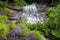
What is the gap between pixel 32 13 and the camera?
45.1ft

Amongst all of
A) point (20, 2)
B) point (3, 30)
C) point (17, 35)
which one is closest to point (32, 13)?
point (20, 2)

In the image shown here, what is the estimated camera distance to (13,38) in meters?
9.58

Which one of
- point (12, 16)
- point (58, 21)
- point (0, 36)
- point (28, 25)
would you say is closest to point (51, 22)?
point (58, 21)

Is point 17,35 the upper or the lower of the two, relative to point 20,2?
lower

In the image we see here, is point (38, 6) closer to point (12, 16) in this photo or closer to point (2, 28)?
point (12, 16)

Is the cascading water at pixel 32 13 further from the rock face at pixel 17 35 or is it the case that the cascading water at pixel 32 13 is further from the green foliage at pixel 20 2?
the rock face at pixel 17 35

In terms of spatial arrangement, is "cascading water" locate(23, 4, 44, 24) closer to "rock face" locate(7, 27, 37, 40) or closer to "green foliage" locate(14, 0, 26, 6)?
"green foliage" locate(14, 0, 26, 6)

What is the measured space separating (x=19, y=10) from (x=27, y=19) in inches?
59.5

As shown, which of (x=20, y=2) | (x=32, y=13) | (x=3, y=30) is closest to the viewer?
(x=3, y=30)

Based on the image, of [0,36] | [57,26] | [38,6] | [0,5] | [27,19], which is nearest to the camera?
[0,36]

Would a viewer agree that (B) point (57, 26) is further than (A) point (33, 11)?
No

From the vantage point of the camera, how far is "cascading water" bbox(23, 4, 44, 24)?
12.9m

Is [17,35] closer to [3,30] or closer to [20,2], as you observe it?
[3,30]

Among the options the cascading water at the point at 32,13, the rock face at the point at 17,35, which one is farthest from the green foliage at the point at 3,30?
the cascading water at the point at 32,13
